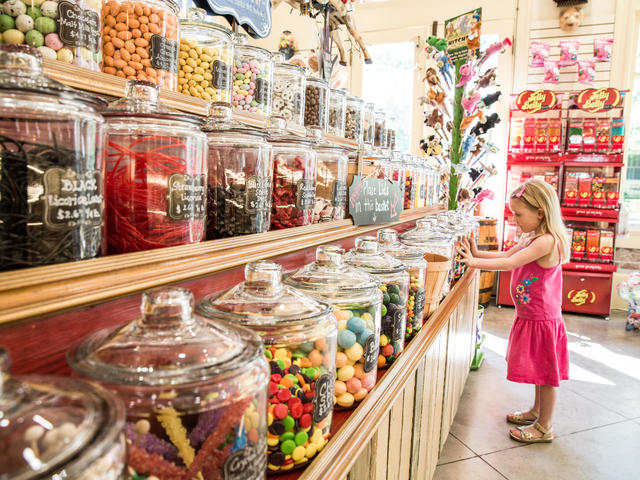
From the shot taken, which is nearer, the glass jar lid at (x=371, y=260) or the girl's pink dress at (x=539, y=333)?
the glass jar lid at (x=371, y=260)

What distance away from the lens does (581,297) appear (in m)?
4.97

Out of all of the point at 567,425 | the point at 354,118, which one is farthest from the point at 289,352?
the point at 567,425

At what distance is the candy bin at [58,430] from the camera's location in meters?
0.33

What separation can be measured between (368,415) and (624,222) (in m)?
5.10

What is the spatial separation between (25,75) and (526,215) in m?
2.58

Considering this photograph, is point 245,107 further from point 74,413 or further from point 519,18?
point 519,18

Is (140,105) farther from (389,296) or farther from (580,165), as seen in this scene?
(580,165)

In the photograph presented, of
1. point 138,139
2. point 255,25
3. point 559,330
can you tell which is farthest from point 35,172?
point 559,330

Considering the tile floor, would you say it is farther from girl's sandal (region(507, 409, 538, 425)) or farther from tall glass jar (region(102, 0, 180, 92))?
tall glass jar (region(102, 0, 180, 92))

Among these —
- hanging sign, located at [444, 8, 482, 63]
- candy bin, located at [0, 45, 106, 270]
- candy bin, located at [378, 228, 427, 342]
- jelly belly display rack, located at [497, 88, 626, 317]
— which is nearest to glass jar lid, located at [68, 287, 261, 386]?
candy bin, located at [0, 45, 106, 270]

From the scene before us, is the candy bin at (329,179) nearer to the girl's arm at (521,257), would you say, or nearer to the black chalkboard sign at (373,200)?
the black chalkboard sign at (373,200)

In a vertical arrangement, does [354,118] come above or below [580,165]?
below

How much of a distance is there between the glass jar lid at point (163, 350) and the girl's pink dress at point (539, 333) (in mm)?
2360

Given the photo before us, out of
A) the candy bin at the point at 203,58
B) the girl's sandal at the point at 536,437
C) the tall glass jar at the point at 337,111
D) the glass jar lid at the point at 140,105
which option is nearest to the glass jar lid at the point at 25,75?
the glass jar lid at the point at 140,105
